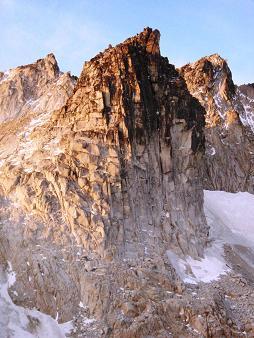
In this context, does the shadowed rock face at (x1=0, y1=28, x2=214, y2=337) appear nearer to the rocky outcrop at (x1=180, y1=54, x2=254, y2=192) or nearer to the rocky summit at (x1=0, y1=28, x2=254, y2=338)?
the rocky summit at (x1=0, y1=28, x2=254, y2=338)

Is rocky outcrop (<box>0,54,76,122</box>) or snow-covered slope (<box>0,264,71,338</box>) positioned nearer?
snow-covered slope (<box>0,264,71,338</box>)

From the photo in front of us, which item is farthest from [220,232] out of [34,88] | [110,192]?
[34,88]

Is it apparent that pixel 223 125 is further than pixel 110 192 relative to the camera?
Yes

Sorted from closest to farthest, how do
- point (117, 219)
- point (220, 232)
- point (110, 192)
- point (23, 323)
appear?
point (23, 323)
point (117, 219)
point (110, 192)
point (220, 232)

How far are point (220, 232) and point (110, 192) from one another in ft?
44.8

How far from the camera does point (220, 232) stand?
4978 cm

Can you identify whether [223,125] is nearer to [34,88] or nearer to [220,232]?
[220,232]

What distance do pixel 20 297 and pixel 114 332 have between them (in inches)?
223

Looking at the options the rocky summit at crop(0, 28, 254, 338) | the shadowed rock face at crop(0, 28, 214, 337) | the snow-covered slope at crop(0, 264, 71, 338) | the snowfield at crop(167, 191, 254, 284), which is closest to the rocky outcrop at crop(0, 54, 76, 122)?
the rocky summit at crop(0, 28, 254, 338)

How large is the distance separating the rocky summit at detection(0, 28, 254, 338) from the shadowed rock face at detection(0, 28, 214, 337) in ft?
0.27

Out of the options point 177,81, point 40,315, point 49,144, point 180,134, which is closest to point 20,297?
point 40,315

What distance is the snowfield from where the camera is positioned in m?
40.1

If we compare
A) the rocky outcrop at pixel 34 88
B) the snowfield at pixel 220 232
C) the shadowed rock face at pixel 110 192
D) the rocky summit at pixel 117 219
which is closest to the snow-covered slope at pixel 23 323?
the rocky summit at pixel 117 219

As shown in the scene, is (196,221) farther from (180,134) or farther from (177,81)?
(177,81)
